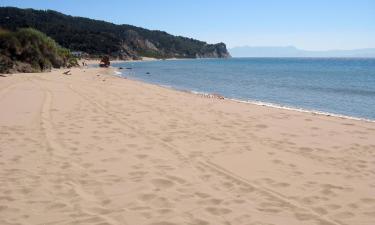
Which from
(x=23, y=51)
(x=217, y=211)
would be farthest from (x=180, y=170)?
(x=23, y=51)

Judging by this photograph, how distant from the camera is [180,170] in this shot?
675cm

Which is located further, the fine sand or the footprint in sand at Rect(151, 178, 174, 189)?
the footprint in sand at Rect(151, 178, 174, 189)

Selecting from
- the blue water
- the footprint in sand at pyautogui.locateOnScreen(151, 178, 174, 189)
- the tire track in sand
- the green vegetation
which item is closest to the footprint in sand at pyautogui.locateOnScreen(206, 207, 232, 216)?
the tire track in sand

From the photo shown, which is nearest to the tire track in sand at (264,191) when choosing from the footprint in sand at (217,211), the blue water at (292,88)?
the footprint in sand at (217,211)

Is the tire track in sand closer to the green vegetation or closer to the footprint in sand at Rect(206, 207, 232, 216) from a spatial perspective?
the footprint in sand at Rect(206, 207, 232, 216)

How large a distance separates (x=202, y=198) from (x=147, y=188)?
2.77 feet

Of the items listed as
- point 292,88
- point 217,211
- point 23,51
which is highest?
point 23,51

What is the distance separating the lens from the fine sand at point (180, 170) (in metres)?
4.98

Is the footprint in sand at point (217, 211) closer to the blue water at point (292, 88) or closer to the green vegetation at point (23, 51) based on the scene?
the blue water at point (292, 88)

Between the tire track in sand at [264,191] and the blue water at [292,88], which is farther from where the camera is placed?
the blue water at [292,88]

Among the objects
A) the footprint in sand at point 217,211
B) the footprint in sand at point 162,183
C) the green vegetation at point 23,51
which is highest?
the green vegetation at point 23,51

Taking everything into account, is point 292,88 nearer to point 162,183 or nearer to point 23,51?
point 23,51

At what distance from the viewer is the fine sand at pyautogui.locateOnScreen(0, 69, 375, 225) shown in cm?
498

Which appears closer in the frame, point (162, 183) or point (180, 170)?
point (162, 183)
